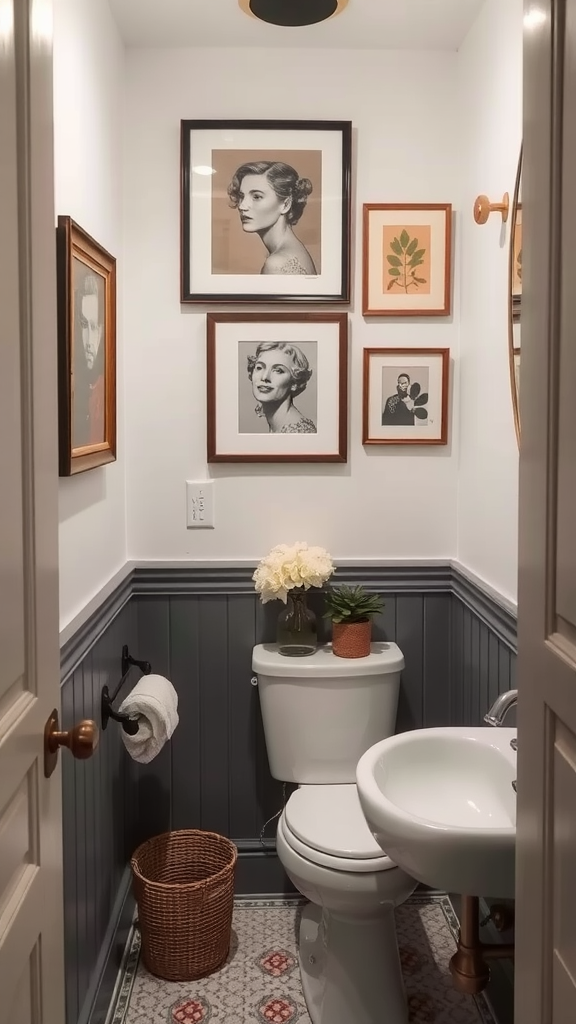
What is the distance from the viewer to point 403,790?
1.64 metres

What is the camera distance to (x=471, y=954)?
1.48 m

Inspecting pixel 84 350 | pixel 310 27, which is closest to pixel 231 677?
pixel 84 350

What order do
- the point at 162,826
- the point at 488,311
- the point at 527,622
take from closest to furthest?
the point at 527,622 → the point at 488,311 → the point at 162,826

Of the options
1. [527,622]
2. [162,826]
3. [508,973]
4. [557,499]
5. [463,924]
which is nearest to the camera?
[557,499]

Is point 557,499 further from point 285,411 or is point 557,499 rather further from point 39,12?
point 285,411

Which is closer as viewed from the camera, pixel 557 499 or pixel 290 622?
pixel 557 499

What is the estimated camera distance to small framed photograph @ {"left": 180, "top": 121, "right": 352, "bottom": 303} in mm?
2340

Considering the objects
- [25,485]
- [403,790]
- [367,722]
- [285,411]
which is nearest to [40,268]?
[25,485]

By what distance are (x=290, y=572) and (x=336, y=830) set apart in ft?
2.13

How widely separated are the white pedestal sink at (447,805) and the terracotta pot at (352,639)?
0.59m

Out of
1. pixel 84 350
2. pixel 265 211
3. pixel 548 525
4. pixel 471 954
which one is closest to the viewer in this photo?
pixel 548 525

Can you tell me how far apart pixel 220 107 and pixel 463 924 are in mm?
2069

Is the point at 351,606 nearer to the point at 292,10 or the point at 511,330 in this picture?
the point at 511,330

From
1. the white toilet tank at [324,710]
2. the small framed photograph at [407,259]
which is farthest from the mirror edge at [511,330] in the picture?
the white toilet tank at [324,710]
